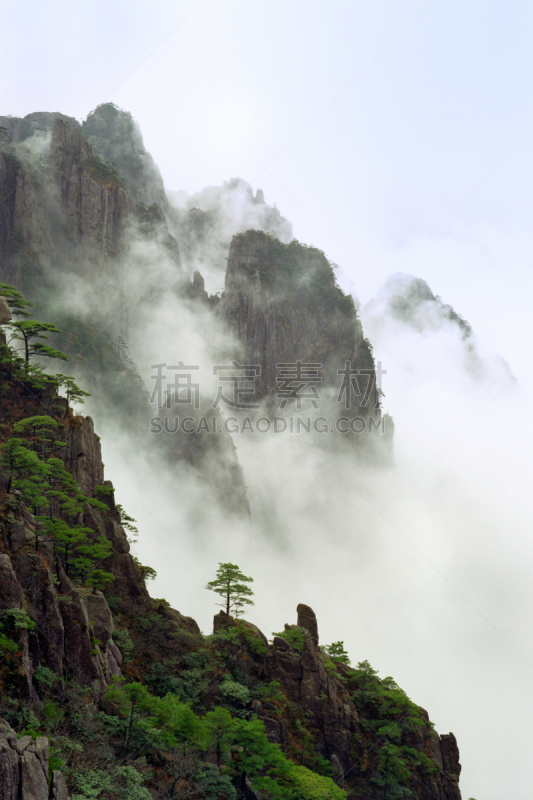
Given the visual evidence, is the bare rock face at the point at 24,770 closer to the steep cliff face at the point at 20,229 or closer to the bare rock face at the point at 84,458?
the bare rock face at the point at 84,458

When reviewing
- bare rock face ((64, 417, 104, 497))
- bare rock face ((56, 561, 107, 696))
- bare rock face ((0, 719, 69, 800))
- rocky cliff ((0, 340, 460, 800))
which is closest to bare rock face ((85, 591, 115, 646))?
rocky cliff ((0, 340, 460, 800))

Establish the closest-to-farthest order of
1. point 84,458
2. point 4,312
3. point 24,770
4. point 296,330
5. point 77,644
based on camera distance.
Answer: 1. point 24,770
2. point 77,644
3. point 4,312
4. point 84,458
5. point 296,330

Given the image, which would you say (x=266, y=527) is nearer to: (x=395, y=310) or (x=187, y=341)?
(x=187, y=341)

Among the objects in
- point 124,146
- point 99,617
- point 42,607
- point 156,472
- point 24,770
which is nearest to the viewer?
point 24,770

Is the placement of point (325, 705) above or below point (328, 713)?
above

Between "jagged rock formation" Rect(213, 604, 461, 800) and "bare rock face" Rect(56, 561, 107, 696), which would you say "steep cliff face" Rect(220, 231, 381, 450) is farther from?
"bare rock face" Rect(56, 561, 107, 696)

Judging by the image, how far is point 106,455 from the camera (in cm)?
7725

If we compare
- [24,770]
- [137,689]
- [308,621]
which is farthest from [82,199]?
[24,770]

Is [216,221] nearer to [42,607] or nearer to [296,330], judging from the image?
[296,330]

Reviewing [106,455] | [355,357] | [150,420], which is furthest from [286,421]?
[106,455]

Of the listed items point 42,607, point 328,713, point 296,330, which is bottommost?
point 328,713

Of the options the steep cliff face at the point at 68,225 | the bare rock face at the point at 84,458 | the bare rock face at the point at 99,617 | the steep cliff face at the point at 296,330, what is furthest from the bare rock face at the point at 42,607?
the steep cliff face at the point at 296,330

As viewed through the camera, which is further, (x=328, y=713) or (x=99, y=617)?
(x=328, y=713)

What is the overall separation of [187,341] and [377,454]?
43.3 metres
